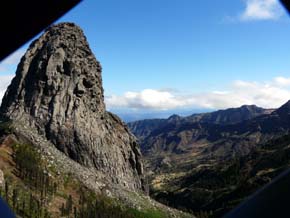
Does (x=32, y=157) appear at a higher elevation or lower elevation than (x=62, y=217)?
higher

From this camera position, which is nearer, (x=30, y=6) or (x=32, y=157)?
(x=30, y=6)

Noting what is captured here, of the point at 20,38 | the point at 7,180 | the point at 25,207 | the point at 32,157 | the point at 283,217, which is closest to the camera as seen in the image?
the point at 283,217

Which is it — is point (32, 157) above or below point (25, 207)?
above

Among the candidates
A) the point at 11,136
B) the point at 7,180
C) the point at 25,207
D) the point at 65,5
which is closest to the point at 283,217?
the point at 65,5

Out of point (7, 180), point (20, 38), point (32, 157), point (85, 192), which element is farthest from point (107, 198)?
point (20, 38)

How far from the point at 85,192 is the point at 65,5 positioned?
187 m

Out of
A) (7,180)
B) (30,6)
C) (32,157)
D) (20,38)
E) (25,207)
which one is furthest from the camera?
(32,157)

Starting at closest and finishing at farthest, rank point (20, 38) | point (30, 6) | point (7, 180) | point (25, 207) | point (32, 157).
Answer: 1. point (30, 6)
2. point (20, 38)
3. point (25, 207)
4. point (7, 180)
5. point (32, 157)

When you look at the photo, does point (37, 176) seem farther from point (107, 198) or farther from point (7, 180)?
point (107, 198)

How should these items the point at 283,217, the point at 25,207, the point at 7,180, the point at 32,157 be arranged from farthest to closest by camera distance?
the point at 32,157
the point at 7,180
the point at 25,207
the point at 283,217

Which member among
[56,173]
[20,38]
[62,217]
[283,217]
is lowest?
[62,217]

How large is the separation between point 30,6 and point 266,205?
10.7 feet

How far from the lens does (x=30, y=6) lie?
4746mm

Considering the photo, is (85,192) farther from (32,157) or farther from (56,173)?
(32,157)
